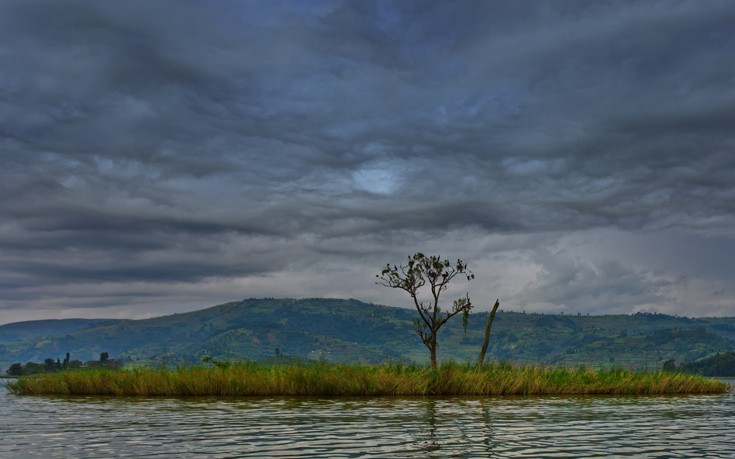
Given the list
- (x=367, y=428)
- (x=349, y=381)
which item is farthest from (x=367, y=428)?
(x=349, y=381)

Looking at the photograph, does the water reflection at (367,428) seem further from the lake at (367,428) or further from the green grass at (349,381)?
the green grass at (349,381)

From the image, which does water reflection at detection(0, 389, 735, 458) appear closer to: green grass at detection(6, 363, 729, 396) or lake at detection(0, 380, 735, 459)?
lake at detection(0, 380, 735, 459)

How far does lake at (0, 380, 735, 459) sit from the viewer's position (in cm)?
2355

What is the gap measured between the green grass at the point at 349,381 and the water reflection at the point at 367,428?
14.3ft

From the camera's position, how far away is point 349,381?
162 feet

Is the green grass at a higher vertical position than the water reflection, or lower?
higher

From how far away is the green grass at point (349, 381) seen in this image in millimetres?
49562

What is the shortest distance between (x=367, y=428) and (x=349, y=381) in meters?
20.2

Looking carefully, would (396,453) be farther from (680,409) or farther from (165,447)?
(680,409)

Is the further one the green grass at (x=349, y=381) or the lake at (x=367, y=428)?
the green grass at (x=349, y=381)

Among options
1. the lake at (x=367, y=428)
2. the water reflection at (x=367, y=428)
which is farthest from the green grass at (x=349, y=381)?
the water reflection at (x=367, y=428)

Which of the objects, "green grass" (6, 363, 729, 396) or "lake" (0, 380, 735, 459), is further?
"green grass" (6, 363, 729, 396)

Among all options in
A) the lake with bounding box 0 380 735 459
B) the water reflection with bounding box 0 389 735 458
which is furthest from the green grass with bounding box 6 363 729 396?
the water reflection with bounding box 0 389 735 458

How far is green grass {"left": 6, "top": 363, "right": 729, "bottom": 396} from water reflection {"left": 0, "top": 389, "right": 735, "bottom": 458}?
4.36 meters
